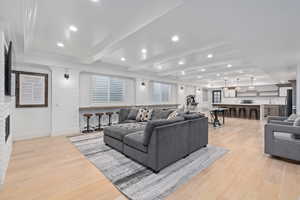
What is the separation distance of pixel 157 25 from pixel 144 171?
106 inches

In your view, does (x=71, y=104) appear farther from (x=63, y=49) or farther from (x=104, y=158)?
(x=104, y=158)

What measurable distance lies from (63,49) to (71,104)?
1884mm

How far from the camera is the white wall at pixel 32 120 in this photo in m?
4.05

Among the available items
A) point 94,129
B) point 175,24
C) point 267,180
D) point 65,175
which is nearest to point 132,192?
point 65,175

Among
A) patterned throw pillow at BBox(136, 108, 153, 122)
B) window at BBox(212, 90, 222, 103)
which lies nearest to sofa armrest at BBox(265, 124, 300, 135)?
patterned throw pillow at BBox(136, 108, 153, 122)

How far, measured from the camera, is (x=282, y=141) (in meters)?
2.71

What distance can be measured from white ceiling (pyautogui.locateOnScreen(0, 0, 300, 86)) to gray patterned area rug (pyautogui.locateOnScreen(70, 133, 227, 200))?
2.53 metres

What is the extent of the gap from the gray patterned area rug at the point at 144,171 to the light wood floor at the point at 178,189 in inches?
4.2

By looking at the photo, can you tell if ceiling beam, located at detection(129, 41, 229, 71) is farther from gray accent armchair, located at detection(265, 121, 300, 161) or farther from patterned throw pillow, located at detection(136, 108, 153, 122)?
gray accent armchair, located at detection(265, 121, 300, 161)

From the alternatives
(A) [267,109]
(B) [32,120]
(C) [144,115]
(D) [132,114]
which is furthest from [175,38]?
(A) [267,109]

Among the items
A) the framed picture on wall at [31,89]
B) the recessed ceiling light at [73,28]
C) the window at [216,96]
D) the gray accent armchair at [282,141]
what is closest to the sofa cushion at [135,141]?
the recessed ceiling light at [73,28]

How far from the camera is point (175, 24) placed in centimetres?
250

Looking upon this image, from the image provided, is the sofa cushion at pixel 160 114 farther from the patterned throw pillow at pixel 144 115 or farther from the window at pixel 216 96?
the window at pixel 216 96

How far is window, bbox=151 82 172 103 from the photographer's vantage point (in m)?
8.14
